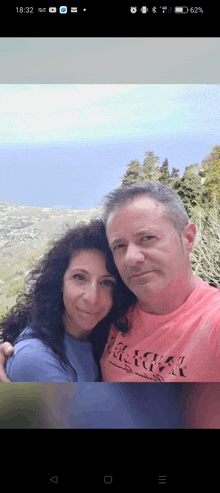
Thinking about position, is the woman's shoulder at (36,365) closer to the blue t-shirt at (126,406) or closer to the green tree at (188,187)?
the blue t-shirt at (126,406)

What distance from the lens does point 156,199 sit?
4.32 ft

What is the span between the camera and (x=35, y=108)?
1.38 metres

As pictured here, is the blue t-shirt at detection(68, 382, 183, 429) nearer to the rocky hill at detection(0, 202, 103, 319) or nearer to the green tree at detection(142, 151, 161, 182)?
the rocky hill at detection(0, 202, 103, 319)

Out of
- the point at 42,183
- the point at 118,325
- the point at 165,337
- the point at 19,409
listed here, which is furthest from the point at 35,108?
the point at 19,409

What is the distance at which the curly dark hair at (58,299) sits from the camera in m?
1.34

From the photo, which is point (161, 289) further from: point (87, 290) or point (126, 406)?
point (126, 406)

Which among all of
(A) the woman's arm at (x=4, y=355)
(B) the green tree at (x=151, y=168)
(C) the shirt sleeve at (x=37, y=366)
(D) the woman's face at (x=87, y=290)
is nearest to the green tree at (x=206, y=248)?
(B) the green tree at (x=151, y=168)

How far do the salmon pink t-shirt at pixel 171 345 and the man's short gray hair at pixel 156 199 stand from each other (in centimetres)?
24

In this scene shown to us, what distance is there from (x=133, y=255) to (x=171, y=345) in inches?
13.5

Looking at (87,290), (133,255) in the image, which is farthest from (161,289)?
(87,290)
